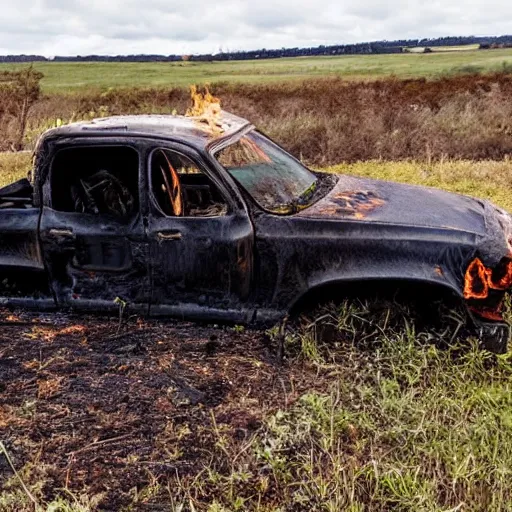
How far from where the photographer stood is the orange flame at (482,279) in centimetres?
375

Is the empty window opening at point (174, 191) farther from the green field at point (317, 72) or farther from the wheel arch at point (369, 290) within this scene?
the green field at point (317, 72)

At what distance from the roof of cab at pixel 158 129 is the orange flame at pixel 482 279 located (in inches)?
74.1

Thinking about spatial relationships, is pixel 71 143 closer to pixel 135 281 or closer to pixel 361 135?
pixel 135 281

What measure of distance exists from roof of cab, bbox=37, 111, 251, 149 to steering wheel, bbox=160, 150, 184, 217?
0.19 metres

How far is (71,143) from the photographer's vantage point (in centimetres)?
431

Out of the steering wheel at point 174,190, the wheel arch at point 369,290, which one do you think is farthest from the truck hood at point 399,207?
the steering wheel at point 174,190

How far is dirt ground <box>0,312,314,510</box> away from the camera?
10.3ft

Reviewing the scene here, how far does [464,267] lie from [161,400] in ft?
6.45

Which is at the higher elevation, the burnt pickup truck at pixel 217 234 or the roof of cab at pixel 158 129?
the roof of cab at pixel 158 129

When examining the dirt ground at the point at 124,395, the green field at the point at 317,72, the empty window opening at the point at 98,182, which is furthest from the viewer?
the green field at the point at 317,72

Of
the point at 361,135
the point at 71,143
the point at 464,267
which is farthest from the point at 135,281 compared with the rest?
the point at 361,135

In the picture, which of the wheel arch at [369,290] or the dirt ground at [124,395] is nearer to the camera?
the dirt ground at [124,395]

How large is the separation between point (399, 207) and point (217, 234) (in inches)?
48.6

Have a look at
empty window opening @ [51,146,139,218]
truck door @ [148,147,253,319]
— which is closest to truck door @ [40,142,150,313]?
empty window opening @ [51,146,139,218]
